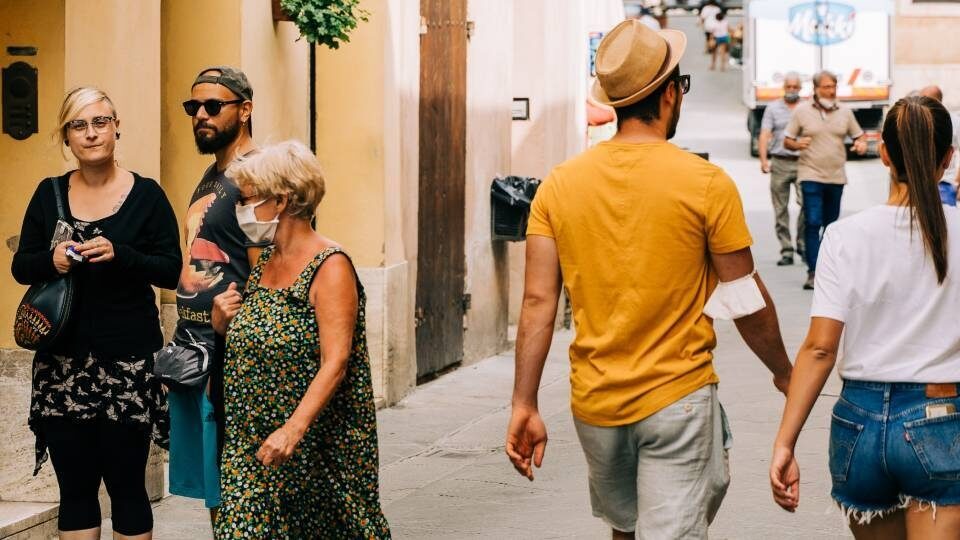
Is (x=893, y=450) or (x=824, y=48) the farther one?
(x=824, y=48)

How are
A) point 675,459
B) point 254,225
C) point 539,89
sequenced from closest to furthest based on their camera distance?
point 675,459 < point 254,225 < point 539,89

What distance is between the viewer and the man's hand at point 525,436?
4.50m

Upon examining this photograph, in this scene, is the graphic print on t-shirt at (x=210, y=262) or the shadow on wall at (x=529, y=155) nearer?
the graphic print on t-shirt at (x=210, y=262)

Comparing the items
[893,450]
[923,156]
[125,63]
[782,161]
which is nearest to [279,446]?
[893,450]

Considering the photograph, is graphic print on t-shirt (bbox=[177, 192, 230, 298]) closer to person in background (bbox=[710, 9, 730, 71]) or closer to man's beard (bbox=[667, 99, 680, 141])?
man's beard (bbox=[667, 99, 680, 141])

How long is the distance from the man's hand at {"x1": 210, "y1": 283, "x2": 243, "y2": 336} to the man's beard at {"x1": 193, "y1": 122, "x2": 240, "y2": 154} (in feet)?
2.47

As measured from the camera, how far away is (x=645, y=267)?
4.35 meters

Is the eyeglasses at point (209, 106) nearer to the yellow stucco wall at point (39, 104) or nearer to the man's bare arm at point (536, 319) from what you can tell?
the yellow stucco wall at point (39, 104)

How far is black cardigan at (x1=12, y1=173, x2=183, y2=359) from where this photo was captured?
5.57 m

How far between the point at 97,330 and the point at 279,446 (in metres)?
1.24

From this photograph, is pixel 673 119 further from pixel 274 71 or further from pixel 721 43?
pixel 721 43

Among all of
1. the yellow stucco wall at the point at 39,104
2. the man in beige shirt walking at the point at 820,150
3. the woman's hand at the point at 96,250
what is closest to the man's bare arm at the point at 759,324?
the woman's hand at the point at 96,250

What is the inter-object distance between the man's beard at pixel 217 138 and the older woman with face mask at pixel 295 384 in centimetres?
72

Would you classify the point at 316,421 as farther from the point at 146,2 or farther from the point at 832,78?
the point at 832,78
